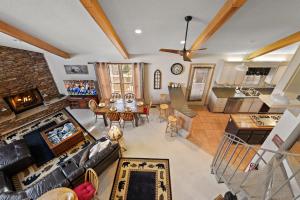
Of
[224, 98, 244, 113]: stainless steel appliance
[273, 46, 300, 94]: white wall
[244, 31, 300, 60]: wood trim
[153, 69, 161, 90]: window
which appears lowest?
[224, 98, 244, 113]: stainless steel appliance

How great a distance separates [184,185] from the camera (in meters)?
3.75

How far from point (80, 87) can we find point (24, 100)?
218 centimetres

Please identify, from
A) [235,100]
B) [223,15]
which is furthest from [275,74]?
[223,15]

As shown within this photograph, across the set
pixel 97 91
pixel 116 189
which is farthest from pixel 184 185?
pixel 97 91

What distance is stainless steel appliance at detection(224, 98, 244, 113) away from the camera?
6.17 metres

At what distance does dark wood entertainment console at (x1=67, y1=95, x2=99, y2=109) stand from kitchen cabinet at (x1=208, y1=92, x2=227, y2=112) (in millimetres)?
5538

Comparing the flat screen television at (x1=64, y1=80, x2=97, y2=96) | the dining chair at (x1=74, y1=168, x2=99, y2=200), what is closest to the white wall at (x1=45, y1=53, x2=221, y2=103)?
the flat screen television at (x1=64, y1=80, x2=97, y2=96)

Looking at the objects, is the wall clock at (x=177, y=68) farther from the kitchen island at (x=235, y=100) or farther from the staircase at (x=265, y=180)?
the staircase at (x=265, y=180)

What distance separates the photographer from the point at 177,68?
6.33m

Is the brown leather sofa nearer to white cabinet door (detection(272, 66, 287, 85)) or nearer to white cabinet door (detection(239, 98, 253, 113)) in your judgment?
white cabinet door (detection(239, 98, 253, 113))

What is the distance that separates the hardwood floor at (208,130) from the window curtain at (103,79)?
4250 mm

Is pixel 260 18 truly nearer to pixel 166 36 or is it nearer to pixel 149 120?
pixel 166 36

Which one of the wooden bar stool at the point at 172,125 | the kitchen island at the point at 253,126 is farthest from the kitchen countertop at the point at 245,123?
the wooden bar stool at the point at 172,125

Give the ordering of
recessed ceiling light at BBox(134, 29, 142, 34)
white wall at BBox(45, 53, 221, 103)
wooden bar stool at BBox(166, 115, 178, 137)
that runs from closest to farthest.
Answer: recessed ceiling light at BBox(134, 29, 142, 34) → wooden bar stool at BBox(166, 115, 178, 137) → white wall at BBox(45, 53, 221, 103)
